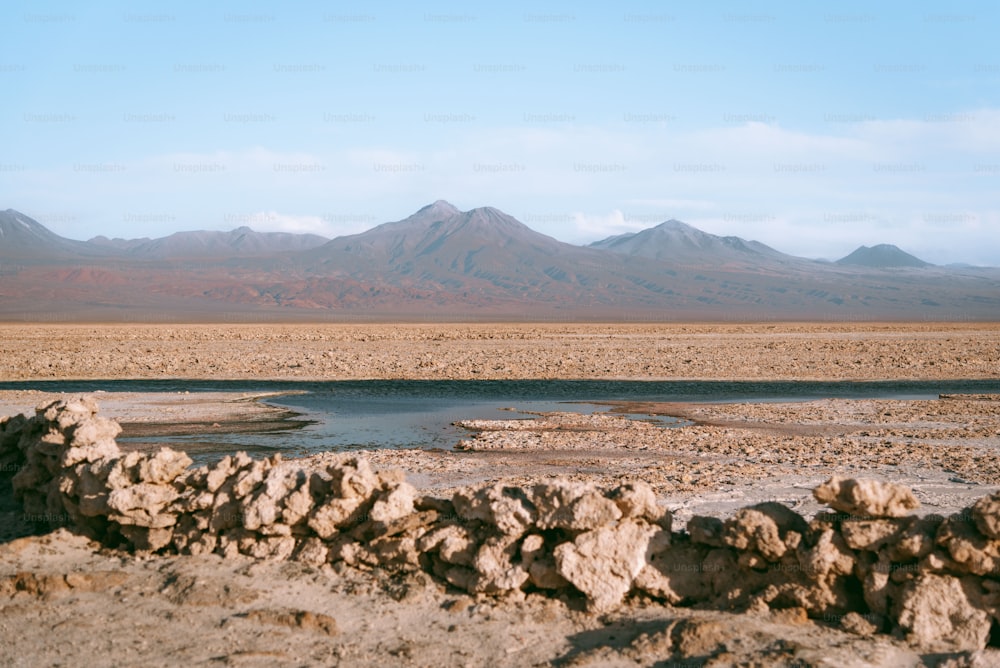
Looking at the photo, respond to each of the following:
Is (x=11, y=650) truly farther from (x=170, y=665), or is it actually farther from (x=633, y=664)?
(x=633, y=664)

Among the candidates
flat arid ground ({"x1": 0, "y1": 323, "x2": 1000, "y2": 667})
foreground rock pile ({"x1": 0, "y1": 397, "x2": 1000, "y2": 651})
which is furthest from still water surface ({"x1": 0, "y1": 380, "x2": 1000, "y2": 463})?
foreground rock pile ({"x1": 0, "y1": 397, "x2": 1000, "y2": 651})

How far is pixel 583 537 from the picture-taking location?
7.02m

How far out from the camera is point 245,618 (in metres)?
6.93

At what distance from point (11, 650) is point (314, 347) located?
1389 inches

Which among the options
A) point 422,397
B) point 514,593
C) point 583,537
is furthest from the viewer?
point 422,397

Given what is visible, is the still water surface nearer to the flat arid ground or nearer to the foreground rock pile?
the flat arid ground

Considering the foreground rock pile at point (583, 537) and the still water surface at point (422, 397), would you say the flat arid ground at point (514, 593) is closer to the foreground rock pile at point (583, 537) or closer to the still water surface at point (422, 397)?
the foreground rock pile at point (583, 537)

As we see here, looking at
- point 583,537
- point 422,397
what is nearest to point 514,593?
point 583,537

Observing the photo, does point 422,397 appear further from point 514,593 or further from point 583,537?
point 583,537

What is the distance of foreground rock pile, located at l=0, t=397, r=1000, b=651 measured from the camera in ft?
21.0

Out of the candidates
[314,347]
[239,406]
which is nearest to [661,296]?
[314,347]

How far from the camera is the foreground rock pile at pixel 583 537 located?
6398mm

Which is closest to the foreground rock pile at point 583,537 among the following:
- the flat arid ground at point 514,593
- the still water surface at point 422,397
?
the flat arid ground at point 514,593

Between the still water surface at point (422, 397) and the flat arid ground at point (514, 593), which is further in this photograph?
the still water surface at point (422, 397)
